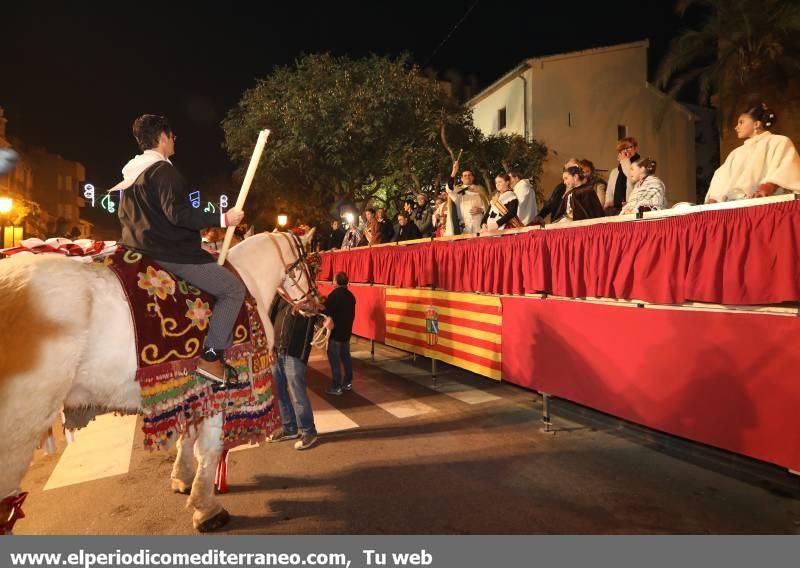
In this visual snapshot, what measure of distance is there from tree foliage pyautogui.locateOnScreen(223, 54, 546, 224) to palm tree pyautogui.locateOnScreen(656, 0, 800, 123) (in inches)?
282

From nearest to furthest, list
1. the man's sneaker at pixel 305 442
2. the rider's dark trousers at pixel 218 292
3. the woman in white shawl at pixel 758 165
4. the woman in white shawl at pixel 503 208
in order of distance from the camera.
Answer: the rider's dark trousers at pixel 218 292 → the woman in white shawl at pixel 758 165 → the man's sneaker at pixel 305 442 → the woman in white shawl at pixel 503 208

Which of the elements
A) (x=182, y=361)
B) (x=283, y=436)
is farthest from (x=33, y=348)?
(x=283, y=436)

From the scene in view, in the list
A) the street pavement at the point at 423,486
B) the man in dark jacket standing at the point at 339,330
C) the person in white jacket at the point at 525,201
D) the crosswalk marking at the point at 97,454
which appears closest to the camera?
the street pavement at the point at 423,486

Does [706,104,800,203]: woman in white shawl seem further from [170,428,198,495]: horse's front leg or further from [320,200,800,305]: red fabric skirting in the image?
[170,428,198,495]: horse's front leg

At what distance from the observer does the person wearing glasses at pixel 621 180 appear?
6441 mm

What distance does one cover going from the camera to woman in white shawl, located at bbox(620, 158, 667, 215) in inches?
213

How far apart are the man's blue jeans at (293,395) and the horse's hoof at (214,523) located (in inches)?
63.9

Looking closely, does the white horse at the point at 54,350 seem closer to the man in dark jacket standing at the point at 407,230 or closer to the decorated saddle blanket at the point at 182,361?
the decorated saddle blanket at the point at 182,361

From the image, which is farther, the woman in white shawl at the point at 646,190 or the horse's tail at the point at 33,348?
the woman in white shawl at the point at 646,190

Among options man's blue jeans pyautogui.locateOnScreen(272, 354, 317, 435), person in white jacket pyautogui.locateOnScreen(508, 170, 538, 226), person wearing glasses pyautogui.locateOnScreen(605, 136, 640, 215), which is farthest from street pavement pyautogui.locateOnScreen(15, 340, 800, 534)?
person in white jacket pyautogui.locateOnScreen(508, 170, 538, 226)

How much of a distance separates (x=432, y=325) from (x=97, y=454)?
499 cm

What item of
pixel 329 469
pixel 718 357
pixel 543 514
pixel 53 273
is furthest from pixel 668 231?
pixel 53 273

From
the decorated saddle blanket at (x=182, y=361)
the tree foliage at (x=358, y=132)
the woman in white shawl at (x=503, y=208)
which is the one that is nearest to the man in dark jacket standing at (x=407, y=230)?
the woman in white shawl at (x=503, y=208)

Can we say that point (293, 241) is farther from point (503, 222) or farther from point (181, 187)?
point (503, 222)
